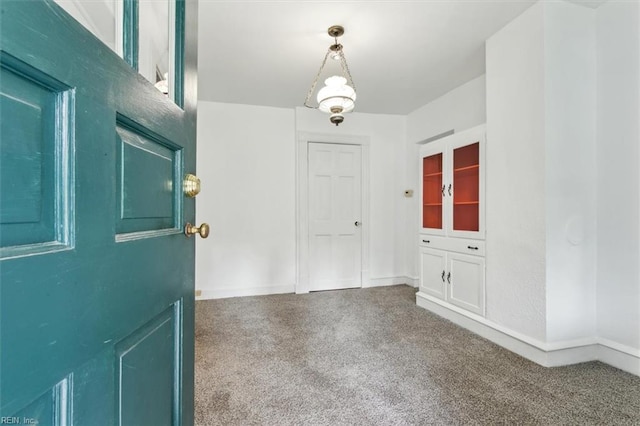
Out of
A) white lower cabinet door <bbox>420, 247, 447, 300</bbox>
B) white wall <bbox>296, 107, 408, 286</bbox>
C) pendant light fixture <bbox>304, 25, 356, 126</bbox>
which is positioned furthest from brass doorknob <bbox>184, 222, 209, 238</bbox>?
white wall <bbox>296, 107, 408, 286</bbox>

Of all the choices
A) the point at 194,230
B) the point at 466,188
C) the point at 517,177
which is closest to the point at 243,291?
the point at 466,188

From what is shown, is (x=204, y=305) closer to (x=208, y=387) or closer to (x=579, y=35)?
(x=208, y=387)

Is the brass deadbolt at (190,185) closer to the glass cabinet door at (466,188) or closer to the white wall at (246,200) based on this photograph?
the glass cabinet door at (466,188)

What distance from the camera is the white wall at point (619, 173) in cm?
195

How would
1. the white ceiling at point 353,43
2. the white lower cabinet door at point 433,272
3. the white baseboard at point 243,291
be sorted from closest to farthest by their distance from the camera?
the white ceiling at point 353,43 → the white lower cabinet door at point 433,272 → the white baseboard at point 243,291

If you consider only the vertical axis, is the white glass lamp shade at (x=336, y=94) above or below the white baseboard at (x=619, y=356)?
above

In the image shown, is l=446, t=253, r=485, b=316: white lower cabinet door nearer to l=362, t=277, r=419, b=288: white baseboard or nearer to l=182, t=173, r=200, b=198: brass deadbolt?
Result: l=362, t=277, r=419, b=288: white baseboard

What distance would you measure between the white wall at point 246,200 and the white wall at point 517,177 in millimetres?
2405

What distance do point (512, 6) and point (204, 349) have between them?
3.30m

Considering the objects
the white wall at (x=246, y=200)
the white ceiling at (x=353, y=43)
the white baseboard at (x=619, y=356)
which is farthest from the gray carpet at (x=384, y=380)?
the white ceiling at (x=353, y=43)

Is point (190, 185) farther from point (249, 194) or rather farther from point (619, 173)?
point (249, 194)

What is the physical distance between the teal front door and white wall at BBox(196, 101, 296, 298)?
3312 mm

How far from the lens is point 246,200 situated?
398cm

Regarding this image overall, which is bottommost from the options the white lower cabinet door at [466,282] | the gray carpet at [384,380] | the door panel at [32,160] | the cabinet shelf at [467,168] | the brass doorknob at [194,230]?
the gray carpet at [384,380]
